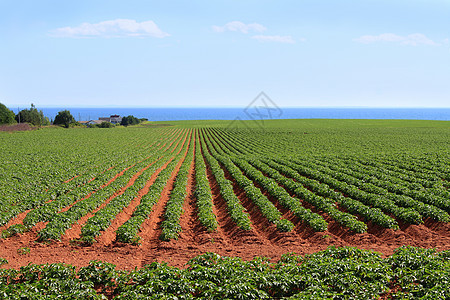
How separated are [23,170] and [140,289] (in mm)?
23438

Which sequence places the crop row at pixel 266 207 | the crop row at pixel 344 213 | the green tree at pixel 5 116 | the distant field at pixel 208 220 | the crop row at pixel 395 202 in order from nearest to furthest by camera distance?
the distant field at pixel 208 220 → the crop row at pixel 344 213 → the crop row at pixel 266 207 → the crop row at pixel 395 202 → the green tree at pixel 5 116

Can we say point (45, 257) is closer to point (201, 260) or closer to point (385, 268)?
point (201, 260)

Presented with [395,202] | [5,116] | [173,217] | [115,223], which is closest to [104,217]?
[115,223]

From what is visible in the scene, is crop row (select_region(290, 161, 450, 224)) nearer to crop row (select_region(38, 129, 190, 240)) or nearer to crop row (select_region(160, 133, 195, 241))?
crop row (select_region(160, 133, 195, 241))

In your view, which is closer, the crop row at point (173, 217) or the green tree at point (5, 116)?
the crop row at point (173, 217)

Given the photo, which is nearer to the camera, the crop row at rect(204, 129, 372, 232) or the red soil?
the red soil

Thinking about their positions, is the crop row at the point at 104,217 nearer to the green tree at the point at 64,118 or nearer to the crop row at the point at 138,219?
the crop row at the point at 138,219

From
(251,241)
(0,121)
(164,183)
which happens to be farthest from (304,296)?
(0,121)

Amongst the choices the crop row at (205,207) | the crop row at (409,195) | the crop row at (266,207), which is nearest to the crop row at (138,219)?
the crop row at (205,207)

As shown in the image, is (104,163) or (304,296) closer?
(304,296)

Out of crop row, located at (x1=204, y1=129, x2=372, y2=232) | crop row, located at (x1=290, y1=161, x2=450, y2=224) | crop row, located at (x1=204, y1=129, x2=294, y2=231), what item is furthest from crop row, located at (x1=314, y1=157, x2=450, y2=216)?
crop row, located at (x1=204, y1=129, x2=294, y2=231)

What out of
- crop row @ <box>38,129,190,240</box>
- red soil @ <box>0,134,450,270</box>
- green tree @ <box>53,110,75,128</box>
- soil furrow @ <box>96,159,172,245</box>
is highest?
green tree @ <box>53,110,75,128</box>

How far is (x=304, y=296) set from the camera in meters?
7.35

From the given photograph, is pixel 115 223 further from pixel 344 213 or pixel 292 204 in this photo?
pixel 344 213
